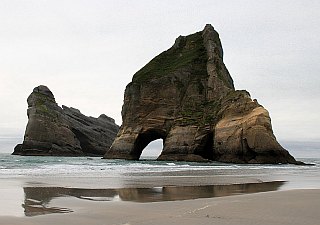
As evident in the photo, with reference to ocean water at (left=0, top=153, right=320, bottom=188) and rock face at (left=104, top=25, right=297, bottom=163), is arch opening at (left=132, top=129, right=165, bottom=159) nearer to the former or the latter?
rock face at (left=104, top=25, right=297, bottom=163)

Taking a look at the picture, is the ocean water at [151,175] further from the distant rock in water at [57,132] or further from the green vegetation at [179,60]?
the distant rock in water at [57,132]

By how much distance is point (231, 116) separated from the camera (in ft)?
167

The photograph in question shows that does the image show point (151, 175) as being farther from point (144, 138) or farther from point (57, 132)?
point (57, 132)

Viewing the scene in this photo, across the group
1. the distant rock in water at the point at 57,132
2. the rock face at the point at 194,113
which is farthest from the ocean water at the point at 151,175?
the distant rock in water at the point at 57,132

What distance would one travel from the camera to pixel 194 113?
57.8 m

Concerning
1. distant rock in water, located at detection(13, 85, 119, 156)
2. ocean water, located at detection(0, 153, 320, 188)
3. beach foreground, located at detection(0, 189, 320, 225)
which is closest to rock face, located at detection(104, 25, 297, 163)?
ocean water, located at detection(0, 153, 320, 188)

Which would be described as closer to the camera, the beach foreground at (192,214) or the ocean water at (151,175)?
the beach foreground at (192,214)

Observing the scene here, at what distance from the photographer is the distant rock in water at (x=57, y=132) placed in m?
79.9

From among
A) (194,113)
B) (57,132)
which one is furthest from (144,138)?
(57,132)

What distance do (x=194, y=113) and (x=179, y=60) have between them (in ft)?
40.0

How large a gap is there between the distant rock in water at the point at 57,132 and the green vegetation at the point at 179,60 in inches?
1018

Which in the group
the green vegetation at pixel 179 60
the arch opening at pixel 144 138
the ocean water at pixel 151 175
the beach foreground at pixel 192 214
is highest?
the green vegetation at pixel 179 60

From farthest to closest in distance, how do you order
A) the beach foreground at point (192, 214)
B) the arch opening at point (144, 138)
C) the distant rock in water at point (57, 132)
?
the distant rock in water at point (57, 132), the arch opening at point (144, 138), the beach foreground at point (192, 214)

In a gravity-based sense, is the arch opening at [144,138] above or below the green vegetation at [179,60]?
below
